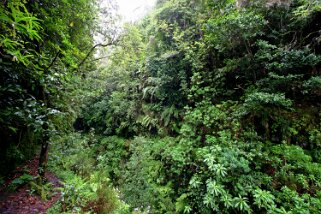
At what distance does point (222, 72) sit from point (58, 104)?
5032 millimetres

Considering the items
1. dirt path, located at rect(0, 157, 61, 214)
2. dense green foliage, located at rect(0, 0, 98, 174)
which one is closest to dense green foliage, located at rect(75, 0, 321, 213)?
dirt path, located at rect(0, 157, 61, 214)

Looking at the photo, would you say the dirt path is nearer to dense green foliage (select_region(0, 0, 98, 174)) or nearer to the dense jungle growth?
the dense jungle growth

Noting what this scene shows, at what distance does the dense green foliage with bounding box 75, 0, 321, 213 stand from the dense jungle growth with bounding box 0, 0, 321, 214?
0.03 m

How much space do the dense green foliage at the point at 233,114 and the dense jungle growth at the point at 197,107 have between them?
0.03 metres

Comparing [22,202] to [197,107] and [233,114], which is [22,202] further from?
[233,114]

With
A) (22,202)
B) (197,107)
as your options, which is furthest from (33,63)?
(197,107)

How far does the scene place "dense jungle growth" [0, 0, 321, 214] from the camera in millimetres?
2719

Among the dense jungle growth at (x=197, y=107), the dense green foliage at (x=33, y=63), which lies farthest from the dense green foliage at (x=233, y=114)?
the dense green foliage at (x=33, y=63)

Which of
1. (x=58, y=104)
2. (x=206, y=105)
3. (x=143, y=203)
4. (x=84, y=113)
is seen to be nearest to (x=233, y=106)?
(x=206, y=105)

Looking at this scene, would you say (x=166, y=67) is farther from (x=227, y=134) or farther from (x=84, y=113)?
(x=84, y=113)

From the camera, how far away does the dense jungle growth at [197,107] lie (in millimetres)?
2719

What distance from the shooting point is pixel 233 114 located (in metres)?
4.17

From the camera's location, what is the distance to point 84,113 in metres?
10.7

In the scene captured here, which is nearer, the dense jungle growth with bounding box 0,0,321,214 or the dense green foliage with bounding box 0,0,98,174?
the dense green foliage with bounding box 0,0,98,174
